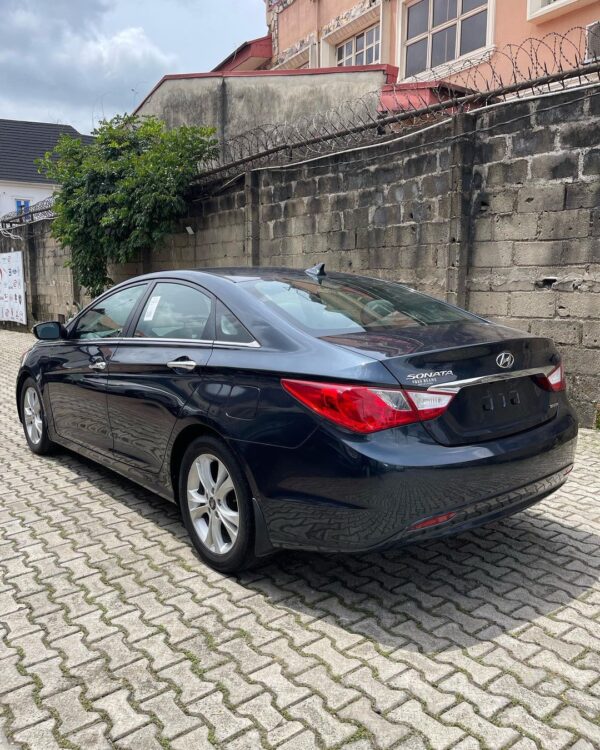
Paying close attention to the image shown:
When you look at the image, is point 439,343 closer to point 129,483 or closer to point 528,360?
point 528,360

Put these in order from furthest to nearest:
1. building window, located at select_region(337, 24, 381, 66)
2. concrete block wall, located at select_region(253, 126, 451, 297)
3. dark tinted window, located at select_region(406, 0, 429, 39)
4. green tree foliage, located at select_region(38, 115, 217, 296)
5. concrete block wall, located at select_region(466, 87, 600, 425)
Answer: building window, located at select_region(337, 24, 381, 66) → dark tinted window, located at select_region(406, 0, 429, 39) → green tree foliage, located at select_region(38, 115, 217, 296) → concrete block wall, located at select_region(253, 126, 451, 297) → concrete block wall, located at select_region(466, 87, 600, 425)

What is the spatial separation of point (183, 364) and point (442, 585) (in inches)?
68.0

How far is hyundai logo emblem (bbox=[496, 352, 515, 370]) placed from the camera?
9.43 feet

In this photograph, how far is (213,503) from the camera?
322 centimetres

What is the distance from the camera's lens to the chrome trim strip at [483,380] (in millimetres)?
2650

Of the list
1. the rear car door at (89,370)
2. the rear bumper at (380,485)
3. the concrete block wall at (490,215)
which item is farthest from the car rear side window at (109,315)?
the concrete block wall at (490,215)

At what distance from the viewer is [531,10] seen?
1069 centimetres

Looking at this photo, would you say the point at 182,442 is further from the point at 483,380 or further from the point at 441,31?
the point at 441,31

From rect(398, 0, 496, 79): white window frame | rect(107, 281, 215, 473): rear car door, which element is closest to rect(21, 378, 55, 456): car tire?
rect(107, 281, 215, 473): rear car door

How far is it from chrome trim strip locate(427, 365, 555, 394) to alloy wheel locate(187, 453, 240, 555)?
3.62ft

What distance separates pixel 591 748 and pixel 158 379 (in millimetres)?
2604

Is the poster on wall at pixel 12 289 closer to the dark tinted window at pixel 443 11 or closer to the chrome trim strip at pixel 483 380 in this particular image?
the dark tinted window at pixel 443 11

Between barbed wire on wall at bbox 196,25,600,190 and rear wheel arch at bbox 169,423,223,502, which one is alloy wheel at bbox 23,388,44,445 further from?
barbed wire on wall at bbox 196,25,600,190

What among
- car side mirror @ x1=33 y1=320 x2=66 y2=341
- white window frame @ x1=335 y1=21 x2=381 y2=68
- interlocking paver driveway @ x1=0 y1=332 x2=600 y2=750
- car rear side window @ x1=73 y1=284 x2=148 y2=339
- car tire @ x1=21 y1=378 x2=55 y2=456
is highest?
white window frame @ x1=335 y1=21 x2=381 y2=68
